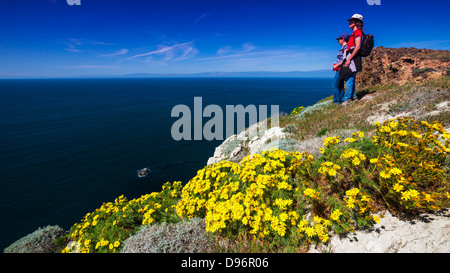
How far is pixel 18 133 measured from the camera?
1650 inches

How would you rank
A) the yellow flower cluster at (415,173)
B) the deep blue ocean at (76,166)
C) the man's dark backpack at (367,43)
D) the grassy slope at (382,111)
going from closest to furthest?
the yellow flower cluster at (415,173) < the grassy slope at (382,111) < the man's dark backpack at (367,43) < the deep blue ocean at (76,166)

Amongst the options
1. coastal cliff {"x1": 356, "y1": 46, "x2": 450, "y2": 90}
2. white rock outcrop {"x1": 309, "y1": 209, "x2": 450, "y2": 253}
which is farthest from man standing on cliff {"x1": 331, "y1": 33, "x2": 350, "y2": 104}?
white rock outcrop {"x1": 309, "y1": 209, "x2": 450, "y2": 253}

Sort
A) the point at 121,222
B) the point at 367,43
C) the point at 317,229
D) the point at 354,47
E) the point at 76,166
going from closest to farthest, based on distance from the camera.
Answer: the point at 317,229 < the point at 121,222 < the point at 367,43 < the point at 354,47 < the point at 76,166

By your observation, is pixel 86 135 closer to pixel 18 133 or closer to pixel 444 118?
pixel 18 133

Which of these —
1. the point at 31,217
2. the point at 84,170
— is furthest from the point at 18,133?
the point at 31,217

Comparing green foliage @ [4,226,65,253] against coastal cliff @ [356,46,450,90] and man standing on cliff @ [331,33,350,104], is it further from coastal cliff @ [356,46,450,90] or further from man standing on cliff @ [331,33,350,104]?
coastal cliff @ [356,46,450,90]

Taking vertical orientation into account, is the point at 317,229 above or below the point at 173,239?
above

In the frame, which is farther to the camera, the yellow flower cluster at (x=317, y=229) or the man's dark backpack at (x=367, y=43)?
the man's dark backpack at (x=367, y=43)

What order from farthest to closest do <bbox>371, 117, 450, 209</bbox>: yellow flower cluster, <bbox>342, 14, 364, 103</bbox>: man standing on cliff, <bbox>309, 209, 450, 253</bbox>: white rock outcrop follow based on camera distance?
<bbox>342, 14, 364, 103</bbox>: man standing on cliff → <bbox>371, 117, 450, 209</bbox>: yellow flower cluster → <bbox>309, 209, 450, 253</bbox>: white rock outcrop

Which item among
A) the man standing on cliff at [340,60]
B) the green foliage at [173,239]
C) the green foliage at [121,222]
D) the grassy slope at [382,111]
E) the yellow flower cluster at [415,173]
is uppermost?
the man standing on cliff at [340,60]

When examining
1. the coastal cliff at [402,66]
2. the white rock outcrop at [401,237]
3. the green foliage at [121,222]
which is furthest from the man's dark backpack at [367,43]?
the green foliage at [121,222]

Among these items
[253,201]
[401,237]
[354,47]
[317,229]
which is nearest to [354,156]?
[401,237]

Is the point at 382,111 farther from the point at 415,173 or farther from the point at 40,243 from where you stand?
the point at 40,243

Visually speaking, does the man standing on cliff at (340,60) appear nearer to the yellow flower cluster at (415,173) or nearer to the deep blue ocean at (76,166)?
the yellow flower cluster at (415,173)
